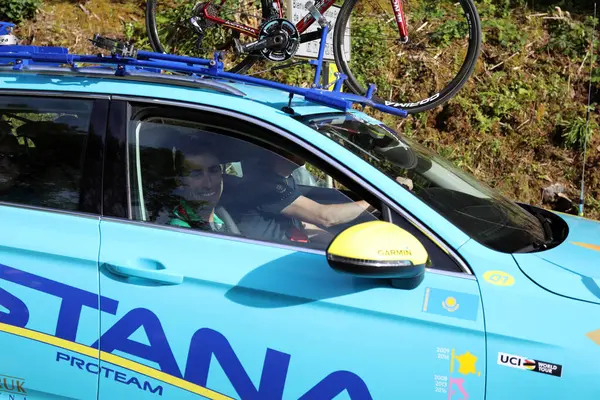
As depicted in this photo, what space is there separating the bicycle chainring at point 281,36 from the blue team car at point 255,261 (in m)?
1.90

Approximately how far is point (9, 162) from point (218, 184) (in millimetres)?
929

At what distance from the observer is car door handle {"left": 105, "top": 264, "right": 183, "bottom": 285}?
86.0 inches

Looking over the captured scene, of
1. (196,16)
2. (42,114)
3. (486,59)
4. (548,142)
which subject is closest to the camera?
(42,114)

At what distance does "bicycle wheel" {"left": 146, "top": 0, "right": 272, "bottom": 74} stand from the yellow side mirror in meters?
2.87

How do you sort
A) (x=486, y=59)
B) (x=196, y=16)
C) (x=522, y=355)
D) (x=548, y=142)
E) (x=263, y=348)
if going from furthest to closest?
1. (x=486, y=59)
2. (x=548, y=142)
3. (x=196, y=16)
4. (x=263, y=348)
5. (x=522, y=355)

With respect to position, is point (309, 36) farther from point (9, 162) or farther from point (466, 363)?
point (466, 363)

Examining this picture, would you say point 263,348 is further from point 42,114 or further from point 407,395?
point 42,114

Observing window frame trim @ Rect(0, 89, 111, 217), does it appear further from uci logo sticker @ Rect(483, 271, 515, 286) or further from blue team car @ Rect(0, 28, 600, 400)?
uci logo sticker @ Rect(483, 271, 515, 286)

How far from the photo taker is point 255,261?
2191 millimetres

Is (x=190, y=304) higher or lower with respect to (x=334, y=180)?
lower

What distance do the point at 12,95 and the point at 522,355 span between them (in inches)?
88.5

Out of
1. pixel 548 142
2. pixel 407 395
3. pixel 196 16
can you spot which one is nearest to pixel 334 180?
pixel 407 395

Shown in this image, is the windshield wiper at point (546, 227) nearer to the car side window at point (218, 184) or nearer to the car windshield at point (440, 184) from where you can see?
the car windshield at point (440, 184)

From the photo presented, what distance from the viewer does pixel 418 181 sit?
8.03ft
